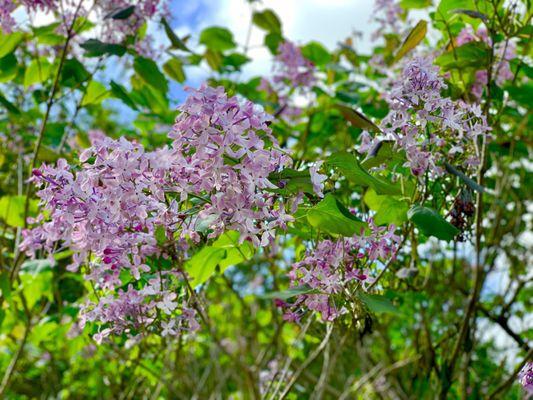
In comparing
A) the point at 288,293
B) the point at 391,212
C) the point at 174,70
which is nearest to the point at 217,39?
the point at 174,70

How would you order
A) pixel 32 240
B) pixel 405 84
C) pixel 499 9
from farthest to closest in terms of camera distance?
pixel 499 9
pixel 32 240
pixel 405 84

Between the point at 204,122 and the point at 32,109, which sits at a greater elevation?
the point at 32,109

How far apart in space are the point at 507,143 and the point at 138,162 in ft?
4.98

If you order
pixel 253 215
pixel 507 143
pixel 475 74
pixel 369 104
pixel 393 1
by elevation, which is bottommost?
pixel 253 215

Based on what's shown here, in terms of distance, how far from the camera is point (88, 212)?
0.88 m

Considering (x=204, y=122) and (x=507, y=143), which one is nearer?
(x=204, y=122)

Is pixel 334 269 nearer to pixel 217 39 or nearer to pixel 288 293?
pixel 288 293

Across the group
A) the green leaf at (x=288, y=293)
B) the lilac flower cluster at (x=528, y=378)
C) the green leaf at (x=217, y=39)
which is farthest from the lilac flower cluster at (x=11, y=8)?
the lilac flower cluster at (x=528, y=378)

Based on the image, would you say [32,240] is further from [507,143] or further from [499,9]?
[507,143]

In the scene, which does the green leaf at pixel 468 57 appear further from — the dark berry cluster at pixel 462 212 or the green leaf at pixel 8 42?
the green leaf at pixel 8 42

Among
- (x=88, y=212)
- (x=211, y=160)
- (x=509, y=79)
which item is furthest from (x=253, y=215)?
(x=509, y=79)

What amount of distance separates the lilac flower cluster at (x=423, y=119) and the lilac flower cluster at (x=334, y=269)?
0.14 meters

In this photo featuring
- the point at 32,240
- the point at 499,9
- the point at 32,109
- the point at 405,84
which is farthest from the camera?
the point at 32,109

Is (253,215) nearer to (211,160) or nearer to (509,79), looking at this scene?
(211,160)
